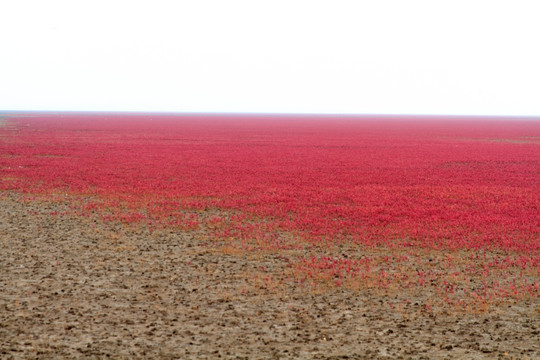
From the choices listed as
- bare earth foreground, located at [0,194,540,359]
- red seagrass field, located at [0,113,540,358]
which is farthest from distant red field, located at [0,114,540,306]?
bare earth foreground, located at [0,194,540,359]

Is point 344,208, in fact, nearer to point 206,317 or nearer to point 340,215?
point 340,215

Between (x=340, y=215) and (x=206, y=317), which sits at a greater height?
(x=340, y=215)

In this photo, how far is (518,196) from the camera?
72.5 ft

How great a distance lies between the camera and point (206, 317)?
28.9ft

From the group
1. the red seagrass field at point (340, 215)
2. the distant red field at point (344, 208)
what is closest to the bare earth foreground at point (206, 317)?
the red seagrass field at point (340, 215)

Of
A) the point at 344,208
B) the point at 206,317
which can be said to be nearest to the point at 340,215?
the point at 344,208

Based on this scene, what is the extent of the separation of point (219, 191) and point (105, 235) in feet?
28.2

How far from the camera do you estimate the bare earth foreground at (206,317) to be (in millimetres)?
7613

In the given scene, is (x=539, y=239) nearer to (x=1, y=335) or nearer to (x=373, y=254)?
(x=373, y=254)

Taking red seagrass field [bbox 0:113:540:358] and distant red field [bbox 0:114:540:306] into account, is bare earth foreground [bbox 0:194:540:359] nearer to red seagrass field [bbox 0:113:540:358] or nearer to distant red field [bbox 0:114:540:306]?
red seagrass field [bbox 0:113:540:358]

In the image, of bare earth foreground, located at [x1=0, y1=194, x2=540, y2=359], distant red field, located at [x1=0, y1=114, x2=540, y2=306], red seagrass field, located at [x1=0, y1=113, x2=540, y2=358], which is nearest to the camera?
bare earth foreground, located at [x1=0, y1=194, x2=540, y2=359]

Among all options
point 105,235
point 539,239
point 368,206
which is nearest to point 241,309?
point 105,235

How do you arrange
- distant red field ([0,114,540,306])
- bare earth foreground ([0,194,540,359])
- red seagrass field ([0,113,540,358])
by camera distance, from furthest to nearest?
distant red field ([0,114,540,306])
red seagrass field ([0,113,540,358])
bare earth foreground ([0,194,540,359])

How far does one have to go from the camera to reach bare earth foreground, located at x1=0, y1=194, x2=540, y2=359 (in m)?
7.61
